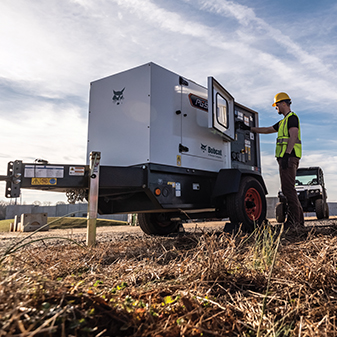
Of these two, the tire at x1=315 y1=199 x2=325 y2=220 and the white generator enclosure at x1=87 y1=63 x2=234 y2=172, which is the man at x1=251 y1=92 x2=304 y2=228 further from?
the tire at x1=315 y1=199 x2=325 y2=220

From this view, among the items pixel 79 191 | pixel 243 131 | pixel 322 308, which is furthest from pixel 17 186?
pixel 243 131

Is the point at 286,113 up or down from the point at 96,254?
up

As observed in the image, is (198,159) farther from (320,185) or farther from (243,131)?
(320,185)

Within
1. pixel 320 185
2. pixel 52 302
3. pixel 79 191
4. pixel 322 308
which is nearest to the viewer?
pixel 52 302

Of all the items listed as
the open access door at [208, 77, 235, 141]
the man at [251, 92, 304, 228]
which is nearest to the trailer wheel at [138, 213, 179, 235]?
the open access door at [208, 77, 235, 141]

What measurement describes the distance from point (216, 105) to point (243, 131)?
1.76 meters

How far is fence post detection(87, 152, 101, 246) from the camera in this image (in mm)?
3732

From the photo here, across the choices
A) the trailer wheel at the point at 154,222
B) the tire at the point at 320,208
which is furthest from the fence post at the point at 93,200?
the tire at the point at 320,208

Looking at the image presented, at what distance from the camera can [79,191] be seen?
4566 millimetres

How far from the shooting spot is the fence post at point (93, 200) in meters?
3.73

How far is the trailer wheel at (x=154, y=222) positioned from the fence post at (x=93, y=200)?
96.3 inches

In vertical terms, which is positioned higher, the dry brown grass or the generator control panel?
the generator control panel

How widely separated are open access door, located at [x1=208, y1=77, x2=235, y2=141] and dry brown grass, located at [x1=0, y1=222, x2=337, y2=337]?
3097mm

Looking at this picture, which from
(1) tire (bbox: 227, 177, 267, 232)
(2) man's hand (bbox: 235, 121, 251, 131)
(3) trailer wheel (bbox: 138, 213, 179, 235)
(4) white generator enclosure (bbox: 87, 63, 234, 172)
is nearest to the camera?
(4) white generator enclosure (bbox: 87, 63, 234, 172)
